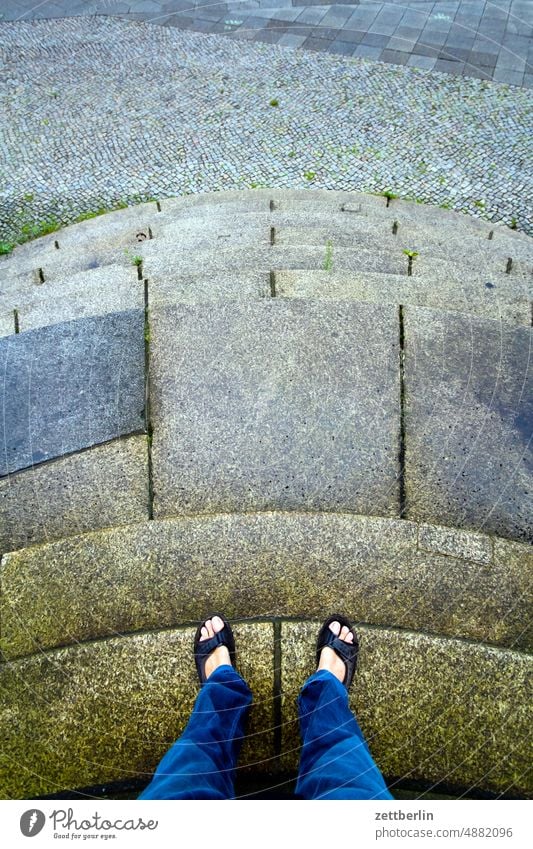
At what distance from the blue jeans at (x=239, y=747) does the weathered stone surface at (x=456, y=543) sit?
81cm

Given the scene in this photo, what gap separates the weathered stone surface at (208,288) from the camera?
433cm

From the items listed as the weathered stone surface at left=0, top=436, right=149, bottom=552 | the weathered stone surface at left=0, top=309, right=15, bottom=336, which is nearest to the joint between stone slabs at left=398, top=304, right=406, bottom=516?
the weathered stone surface at left=0, top=436, right=149, bottom=552

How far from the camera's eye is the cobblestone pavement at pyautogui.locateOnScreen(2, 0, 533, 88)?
28.5 feet

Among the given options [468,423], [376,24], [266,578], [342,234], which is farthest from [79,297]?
[376,24]

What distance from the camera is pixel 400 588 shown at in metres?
2.90

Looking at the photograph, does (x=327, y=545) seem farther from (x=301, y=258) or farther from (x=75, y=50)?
(x=75, y=50)

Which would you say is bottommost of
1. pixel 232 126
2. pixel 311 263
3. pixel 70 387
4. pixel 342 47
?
pixel 70 387

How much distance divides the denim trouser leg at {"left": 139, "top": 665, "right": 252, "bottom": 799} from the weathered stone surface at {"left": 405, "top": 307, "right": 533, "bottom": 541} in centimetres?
127

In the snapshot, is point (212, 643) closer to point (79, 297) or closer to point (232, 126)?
point (79, 297)

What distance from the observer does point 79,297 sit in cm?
468

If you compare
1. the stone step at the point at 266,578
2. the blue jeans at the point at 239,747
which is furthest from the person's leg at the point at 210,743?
the stone step at the point at 266,578

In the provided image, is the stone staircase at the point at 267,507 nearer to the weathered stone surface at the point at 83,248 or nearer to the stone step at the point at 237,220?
the weathered stone surface at the point at 83,248

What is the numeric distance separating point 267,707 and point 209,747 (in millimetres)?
324

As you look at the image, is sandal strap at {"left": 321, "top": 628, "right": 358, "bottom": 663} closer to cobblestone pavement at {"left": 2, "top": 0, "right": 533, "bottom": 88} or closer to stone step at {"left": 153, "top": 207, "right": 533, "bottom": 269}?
stone step at {"left": 153, "top": 207, "right": 533, "bottom": 269}
